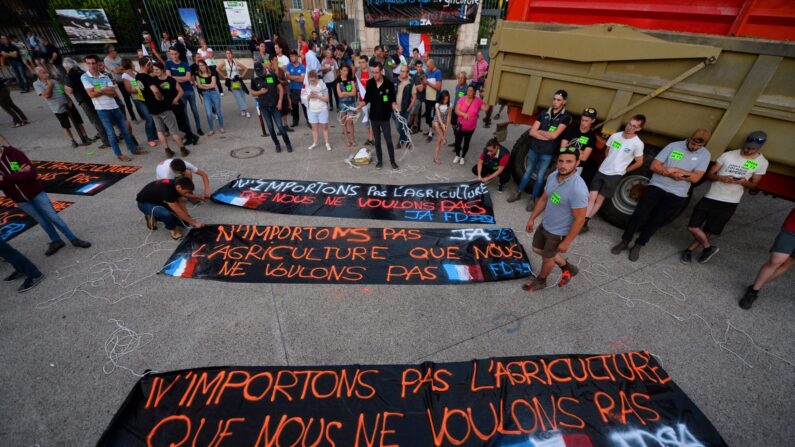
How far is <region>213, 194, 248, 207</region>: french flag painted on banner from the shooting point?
5.56 m

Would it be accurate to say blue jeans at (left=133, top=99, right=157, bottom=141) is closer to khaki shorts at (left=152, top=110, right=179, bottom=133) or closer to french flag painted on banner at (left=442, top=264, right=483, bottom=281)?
khaki shorts at (left=152, top=110, right=179, bottom=133)

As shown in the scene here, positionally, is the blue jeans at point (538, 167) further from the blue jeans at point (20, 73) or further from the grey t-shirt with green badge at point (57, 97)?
the blue jeans at point (20, 73)

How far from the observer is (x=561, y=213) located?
11.1ft

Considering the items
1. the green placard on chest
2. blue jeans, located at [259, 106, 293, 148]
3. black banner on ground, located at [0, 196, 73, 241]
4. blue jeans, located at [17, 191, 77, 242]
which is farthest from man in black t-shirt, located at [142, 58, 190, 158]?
the green placard on chest

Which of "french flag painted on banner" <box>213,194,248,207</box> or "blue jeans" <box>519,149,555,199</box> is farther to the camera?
"french flag painted on banner" <box>213,194,248,207</box>

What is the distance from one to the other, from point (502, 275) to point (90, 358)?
14.6 feet

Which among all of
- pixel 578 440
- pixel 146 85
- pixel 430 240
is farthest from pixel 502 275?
pixel 146 85

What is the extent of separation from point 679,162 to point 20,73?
2037 cm

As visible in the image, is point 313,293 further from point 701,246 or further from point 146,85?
point 146,85

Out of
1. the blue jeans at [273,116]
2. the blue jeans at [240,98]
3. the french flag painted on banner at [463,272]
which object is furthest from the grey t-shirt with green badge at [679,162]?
the blue jeans at [240,98]

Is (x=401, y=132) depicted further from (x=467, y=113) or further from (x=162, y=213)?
(x=162, y=213)

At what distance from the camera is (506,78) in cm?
540

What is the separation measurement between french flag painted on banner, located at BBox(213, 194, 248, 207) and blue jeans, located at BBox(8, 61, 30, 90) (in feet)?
46.3

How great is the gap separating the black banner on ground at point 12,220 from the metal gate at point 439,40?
15.2 m
